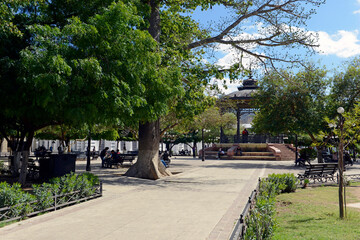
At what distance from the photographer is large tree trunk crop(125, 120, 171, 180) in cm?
1589

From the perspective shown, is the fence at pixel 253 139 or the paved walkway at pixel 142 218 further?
the fence at pixel 253 139

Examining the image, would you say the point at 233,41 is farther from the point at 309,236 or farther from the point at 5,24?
the point at 309,236

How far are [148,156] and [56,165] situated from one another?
4.52m

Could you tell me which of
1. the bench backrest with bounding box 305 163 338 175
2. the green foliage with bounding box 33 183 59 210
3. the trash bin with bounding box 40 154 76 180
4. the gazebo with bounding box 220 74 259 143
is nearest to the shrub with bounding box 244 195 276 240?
the green foliage with bounding box 33 183 59 210

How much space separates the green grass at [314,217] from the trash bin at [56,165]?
8.11 meters

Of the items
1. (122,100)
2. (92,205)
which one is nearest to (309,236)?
(92,205)

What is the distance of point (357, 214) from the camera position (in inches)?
327

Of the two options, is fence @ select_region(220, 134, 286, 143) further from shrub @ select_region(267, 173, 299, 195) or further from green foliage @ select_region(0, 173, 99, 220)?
green foliage @ select_region(0, 173, 99, 220)

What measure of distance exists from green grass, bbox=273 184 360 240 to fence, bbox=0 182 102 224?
5147 millimetres

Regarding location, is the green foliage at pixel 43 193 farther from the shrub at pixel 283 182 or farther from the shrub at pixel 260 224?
the shrub at pixel 283 182

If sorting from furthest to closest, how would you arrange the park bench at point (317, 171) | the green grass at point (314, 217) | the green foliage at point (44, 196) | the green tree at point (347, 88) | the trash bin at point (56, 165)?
the green tree at point (347, 88) < the park bench at point (317, 171) < the trash bin at point (56, 165) < the green foliage at point (44, 196) < the green grass at point (314, 217)

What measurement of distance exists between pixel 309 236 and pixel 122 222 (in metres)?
3.68

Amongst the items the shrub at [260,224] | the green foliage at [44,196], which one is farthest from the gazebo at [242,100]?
the shrub at [260,224]

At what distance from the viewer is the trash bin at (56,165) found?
42.7 feet
